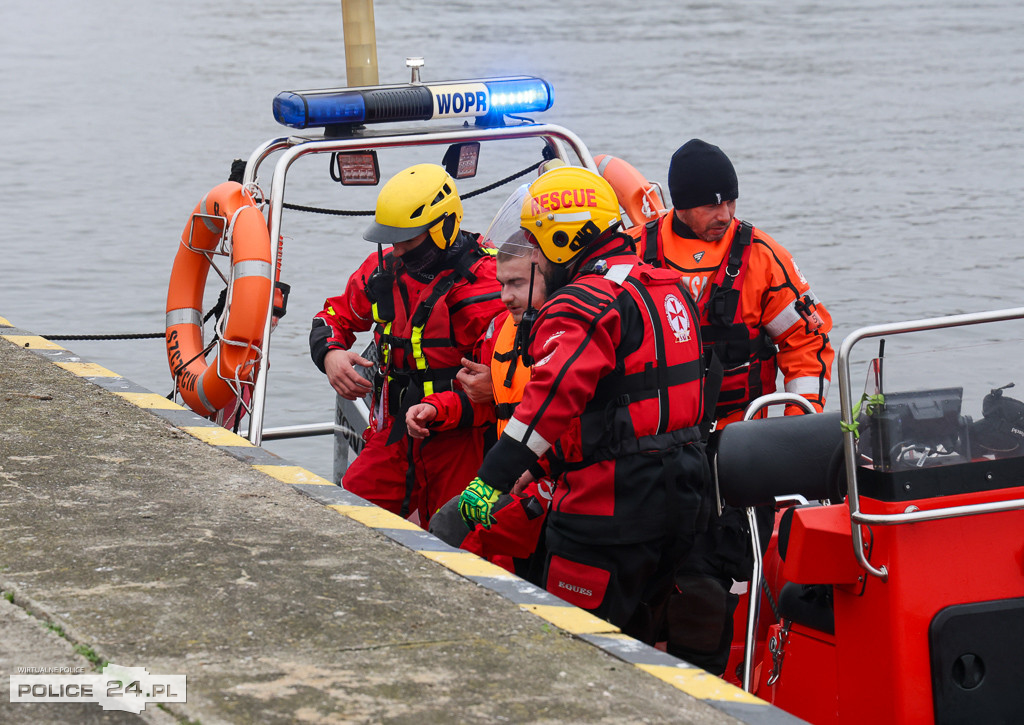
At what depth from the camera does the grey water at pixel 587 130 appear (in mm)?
13594

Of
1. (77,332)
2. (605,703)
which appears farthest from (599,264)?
(77,332)

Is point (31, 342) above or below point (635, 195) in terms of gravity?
below

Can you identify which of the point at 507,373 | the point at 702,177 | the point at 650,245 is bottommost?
the point at 507,373

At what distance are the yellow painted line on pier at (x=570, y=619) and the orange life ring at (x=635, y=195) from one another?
318 centimetres

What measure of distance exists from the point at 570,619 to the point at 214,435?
1.80 meters

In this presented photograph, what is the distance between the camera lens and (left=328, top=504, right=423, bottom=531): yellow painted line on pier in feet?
12.0

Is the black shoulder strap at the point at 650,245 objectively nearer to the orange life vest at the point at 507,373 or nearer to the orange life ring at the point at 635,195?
the orange life vest at the point at 507,373

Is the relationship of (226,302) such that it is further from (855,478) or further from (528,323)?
(855,478)

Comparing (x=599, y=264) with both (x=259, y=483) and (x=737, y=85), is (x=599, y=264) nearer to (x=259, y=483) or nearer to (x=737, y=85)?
(x=259, y=483)

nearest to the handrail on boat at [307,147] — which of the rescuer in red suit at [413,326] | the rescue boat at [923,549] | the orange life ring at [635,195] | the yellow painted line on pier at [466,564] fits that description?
the rescuer in red suit at [413,326]

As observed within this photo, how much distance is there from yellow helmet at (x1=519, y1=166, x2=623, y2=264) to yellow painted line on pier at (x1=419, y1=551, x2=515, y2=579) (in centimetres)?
83

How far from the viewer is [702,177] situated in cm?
449

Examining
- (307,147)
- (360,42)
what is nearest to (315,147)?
(307,147)

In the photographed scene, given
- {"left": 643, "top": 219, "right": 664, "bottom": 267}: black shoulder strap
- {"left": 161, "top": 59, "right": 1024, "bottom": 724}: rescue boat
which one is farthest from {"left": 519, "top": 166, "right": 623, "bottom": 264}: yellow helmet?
{"left": 643, "top": 219, "right": 664, "bottom": 267}: black shoulder strap
